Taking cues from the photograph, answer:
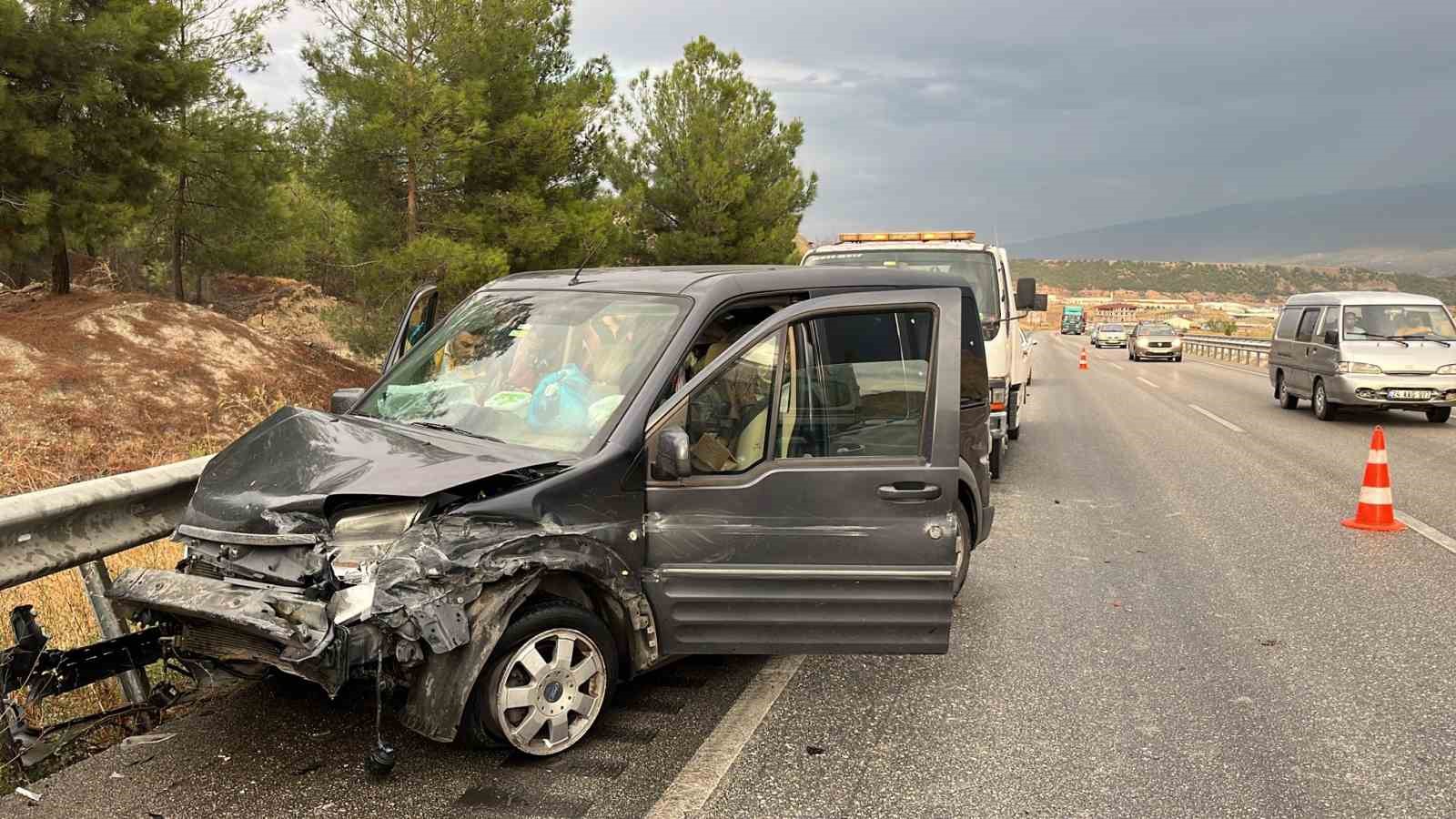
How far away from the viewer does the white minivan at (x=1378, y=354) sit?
15062 millimetres

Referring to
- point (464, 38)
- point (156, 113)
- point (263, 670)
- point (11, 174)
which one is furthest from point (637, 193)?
point (263, 670)

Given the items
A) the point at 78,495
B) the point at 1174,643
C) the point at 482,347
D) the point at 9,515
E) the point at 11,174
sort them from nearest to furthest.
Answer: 1. the point at 9,515
2. the point at 78,495
3. the point at 482,347
4. the point at 1174,643
5. the point at 11,174

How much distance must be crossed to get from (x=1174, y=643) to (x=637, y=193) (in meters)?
16.8

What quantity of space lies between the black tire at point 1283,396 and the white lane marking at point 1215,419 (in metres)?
1.41

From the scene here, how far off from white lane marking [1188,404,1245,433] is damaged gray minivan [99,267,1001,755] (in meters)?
12.3

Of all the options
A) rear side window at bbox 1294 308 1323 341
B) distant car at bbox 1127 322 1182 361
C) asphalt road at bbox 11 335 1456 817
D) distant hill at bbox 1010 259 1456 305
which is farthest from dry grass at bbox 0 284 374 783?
distant hill at bbox 1010 259 1456 305

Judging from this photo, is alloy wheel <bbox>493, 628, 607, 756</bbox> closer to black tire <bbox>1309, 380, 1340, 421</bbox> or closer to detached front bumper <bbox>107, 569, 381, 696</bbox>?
detached front bumper <bbox>107, 569, 381, 696</bbox>

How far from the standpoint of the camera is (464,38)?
55.4ft

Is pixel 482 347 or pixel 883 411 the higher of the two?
pixel 482 347

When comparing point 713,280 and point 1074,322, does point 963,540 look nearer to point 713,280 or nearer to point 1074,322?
point 713,280

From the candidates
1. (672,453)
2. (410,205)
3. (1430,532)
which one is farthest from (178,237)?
(1430,532)

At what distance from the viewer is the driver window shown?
4.14 metres

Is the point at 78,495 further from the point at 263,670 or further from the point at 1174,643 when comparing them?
the point at 1174,643

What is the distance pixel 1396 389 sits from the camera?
15.1 metres
